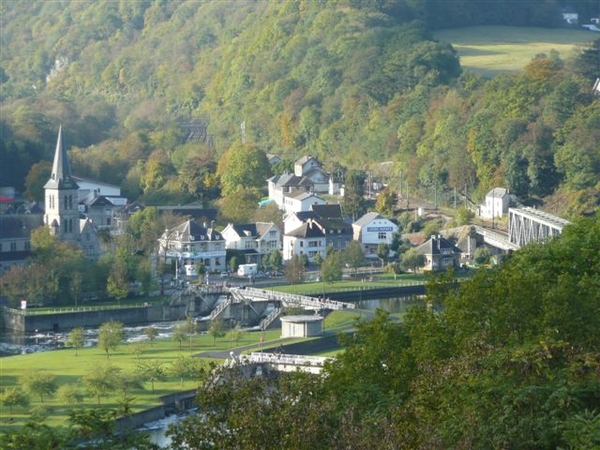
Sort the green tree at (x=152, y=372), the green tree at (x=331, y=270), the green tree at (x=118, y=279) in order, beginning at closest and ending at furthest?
the green tree at (x=152, y=372), the green tree at (x=118, y=279), the green tree at (x=331, y=270)

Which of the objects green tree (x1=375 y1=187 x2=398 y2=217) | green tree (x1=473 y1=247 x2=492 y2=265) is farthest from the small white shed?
green tree (x1=375 y1=187 x2=398 y2=217)

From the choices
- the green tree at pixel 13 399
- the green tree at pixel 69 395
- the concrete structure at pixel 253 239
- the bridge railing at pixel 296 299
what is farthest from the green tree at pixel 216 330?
the concrete structure at pixel 253 239

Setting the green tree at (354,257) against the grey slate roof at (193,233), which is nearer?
the grey slate roof at (193,233)

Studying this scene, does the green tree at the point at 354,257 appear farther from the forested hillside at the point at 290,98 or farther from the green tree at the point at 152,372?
the green tree at the point at 152,372

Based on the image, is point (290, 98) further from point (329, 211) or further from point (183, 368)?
point (183, 368)

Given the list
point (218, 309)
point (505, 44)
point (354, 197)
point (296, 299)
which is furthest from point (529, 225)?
point (505, 44)

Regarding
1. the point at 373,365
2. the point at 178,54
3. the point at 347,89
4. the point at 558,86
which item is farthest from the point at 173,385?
the point at 178,54
